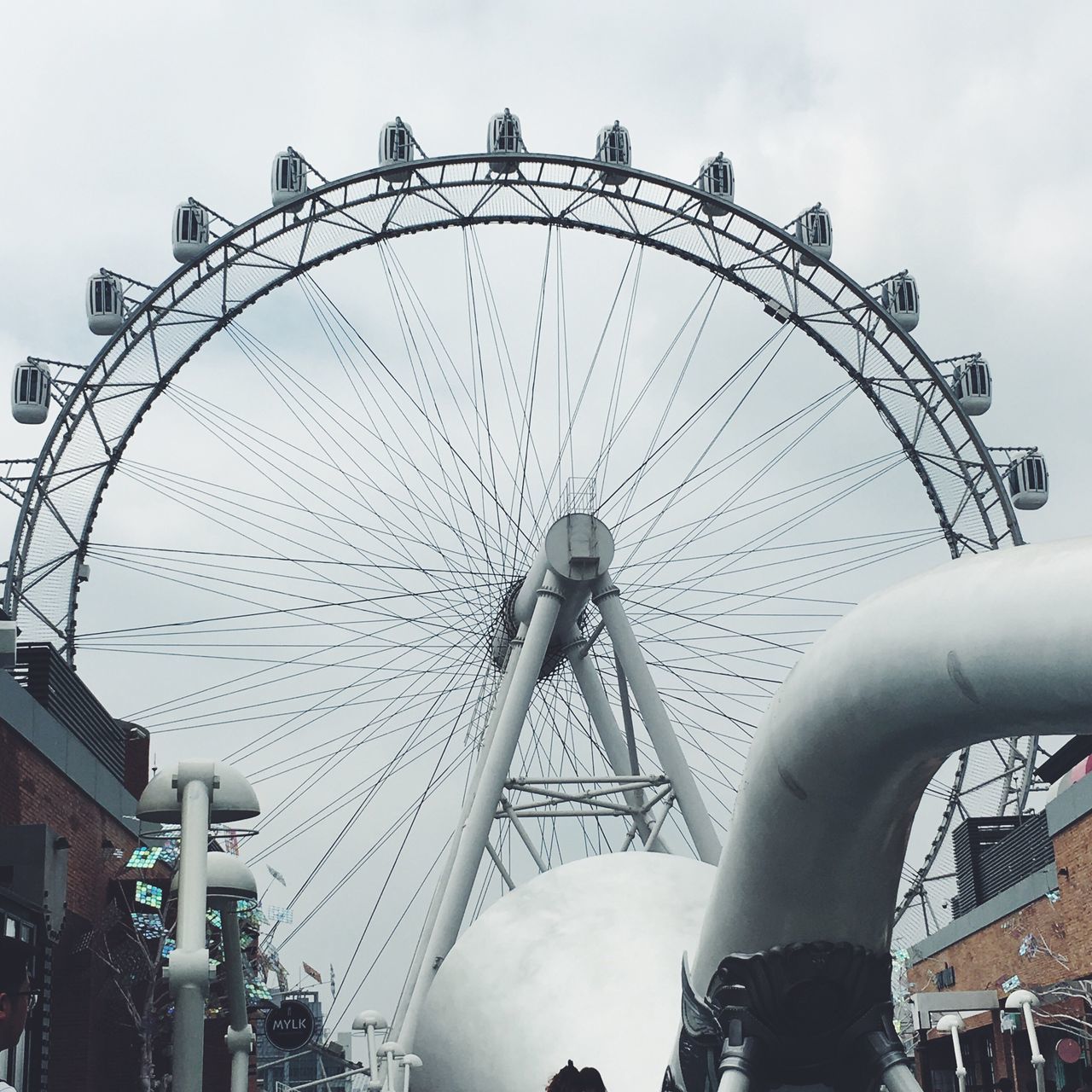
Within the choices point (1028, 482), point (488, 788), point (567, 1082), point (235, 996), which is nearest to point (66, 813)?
point (488, 788)

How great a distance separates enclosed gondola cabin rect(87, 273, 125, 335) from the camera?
2567 cm

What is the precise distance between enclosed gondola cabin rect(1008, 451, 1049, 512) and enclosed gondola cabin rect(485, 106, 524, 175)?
9908 millimetres

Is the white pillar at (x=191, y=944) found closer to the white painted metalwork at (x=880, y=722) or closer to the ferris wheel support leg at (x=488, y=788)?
the white painted metalwork at (x=880, y=722)

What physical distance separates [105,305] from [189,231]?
1711 mm

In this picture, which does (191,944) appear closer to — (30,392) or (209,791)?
(209,791)

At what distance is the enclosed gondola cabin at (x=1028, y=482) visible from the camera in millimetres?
28422

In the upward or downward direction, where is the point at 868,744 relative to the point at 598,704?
downward

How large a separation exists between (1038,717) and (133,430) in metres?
22.9

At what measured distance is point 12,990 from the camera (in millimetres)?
3568

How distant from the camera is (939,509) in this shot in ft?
93.0

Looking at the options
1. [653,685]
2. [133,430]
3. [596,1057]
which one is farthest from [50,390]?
[596,1057]

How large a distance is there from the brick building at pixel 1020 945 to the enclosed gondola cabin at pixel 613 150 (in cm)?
1260

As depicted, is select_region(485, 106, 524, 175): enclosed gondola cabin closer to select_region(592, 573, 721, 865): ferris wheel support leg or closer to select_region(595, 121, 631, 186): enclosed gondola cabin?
select_region(595, 121, 631, 186): enclosed gondola cabin

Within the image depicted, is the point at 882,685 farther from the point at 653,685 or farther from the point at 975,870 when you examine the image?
the point at 975,870
